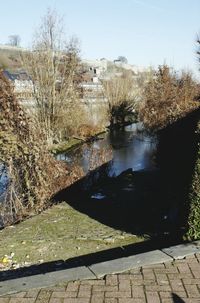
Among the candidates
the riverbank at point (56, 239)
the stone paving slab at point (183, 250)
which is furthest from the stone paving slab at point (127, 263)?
the riverbank at point (56, 239)

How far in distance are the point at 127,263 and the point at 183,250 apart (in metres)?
0.91

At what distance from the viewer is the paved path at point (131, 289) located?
416 centimetres

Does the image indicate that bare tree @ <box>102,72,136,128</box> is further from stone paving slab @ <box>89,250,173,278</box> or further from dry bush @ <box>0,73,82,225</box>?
stone paving slab @ <box>89,250,173,278</box>

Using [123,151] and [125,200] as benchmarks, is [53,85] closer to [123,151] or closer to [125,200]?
[123,151]

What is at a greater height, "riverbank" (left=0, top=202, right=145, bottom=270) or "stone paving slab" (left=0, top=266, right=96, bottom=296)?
"stone paving slab" (left=0, top=266, right=96, bottom=296)

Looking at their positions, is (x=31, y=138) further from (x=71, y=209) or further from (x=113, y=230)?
(x=113, y=230)

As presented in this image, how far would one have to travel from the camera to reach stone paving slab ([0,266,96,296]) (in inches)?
173

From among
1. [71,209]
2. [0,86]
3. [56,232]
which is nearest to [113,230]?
[56,232]

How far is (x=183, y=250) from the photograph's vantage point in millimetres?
5402

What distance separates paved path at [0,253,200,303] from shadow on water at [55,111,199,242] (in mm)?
1728

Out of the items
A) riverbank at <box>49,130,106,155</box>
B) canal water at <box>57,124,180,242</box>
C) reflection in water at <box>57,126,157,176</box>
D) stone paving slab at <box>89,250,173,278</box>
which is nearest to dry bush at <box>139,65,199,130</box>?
reflection in water at <box>57,126,157,176</box>

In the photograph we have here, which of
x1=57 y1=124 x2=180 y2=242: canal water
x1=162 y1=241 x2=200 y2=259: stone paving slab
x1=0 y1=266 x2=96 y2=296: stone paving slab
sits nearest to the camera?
x1=0 y1=266 x2=96 y2=296: stone paving slab

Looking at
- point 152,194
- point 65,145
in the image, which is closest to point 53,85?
point 65,145

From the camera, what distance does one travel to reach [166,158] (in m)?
11.3
